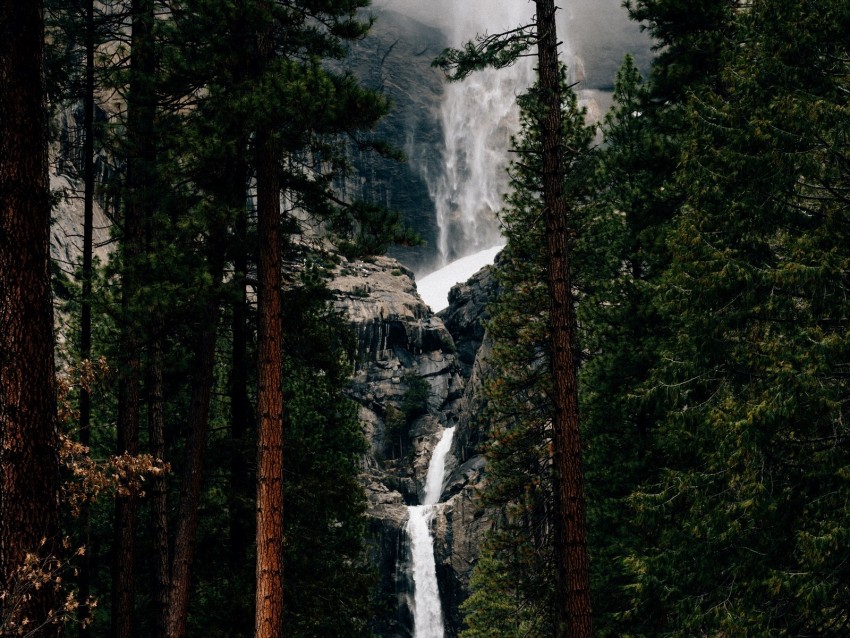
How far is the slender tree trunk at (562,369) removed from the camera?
20.5 ft

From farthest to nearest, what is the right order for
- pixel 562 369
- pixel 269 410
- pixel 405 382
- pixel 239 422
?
1. pixel 405 382
2. pixel 239 422
3. pixel 269 410
4. pixel 562 369

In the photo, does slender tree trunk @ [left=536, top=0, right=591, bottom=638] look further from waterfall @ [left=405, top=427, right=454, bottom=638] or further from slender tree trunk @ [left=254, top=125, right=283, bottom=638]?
waterfall @ [left=405, top=427, right=454, bottom=638]

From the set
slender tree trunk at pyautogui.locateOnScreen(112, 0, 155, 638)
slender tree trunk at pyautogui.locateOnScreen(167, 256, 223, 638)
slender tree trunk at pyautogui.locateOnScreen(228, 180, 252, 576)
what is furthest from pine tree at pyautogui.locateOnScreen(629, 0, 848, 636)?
slender tree trunk at pyautogui.locateOnScreen(112, 0, 155, 638)

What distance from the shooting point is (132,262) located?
8359 mm

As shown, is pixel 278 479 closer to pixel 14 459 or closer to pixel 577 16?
pixel 14 459

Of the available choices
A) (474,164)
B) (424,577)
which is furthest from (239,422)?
(474,164)

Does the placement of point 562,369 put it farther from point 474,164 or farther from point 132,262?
point 474,164

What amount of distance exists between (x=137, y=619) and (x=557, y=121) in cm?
1018

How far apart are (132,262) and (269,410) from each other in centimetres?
261

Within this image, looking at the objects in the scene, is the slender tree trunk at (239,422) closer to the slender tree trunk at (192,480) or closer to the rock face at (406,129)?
the slender tree trunk at (192,480)

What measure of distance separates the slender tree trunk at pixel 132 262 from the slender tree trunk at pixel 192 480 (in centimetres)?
71

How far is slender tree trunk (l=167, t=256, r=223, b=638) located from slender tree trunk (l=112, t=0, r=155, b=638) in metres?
0.71

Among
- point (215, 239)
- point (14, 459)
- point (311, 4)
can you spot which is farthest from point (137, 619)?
point (311, 4)

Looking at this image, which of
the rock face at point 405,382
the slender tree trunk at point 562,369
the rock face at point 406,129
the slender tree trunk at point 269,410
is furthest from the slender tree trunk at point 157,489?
the rock face at point 406,129
